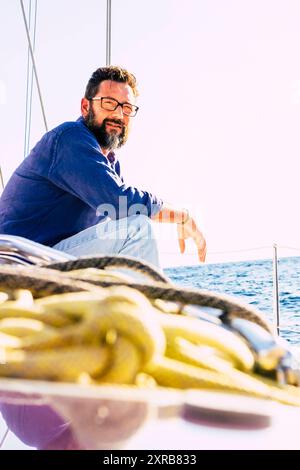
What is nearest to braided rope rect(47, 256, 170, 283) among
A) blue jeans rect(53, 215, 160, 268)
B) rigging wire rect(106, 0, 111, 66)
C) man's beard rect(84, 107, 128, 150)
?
blue jeans rect(53, 215, 160, 268)

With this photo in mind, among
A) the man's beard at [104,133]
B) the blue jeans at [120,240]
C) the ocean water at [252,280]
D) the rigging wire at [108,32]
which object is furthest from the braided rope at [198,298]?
the ocean water at [252,280]

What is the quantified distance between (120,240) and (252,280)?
14300mm

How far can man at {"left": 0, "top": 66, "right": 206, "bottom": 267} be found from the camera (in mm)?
1330

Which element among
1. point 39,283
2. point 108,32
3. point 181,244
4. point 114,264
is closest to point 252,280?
point 108,32

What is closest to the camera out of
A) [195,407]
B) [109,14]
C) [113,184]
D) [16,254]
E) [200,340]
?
[195,407]

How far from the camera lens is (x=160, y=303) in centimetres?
54

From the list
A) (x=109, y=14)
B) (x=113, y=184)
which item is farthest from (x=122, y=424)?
(x=109, y=14)

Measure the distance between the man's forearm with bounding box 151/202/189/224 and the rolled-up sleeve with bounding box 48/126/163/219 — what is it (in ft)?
0.06

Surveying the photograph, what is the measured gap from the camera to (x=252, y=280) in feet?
50.2

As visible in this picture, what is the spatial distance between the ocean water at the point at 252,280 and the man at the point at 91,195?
7584 millimetres

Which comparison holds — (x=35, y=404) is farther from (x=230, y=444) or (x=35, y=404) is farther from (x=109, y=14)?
(x=109, y=14)

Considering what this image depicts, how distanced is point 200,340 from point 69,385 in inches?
5.6

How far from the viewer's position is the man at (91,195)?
1.33m

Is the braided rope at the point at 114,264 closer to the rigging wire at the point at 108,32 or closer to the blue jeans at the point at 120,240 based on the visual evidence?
the blue jeans at the point at 120,240
